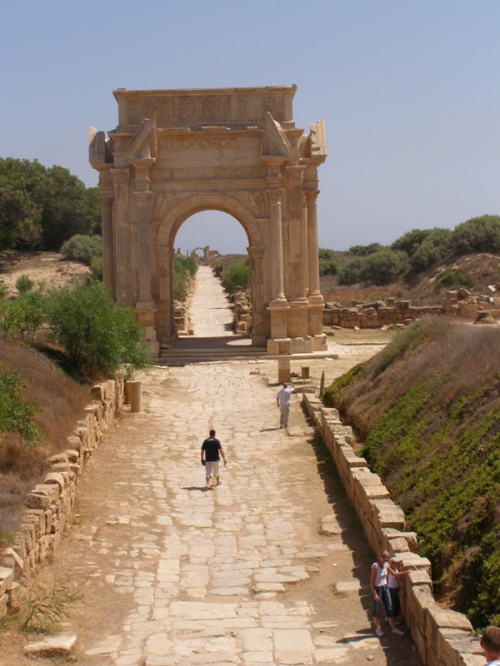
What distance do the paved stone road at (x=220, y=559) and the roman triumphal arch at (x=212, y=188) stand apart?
981 cm

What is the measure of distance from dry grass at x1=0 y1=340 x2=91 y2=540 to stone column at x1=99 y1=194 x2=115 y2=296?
1151 centimetres

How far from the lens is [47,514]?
26.8ft

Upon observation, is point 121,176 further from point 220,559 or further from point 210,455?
point 220,559

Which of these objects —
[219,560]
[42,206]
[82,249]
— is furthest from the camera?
[42,206]

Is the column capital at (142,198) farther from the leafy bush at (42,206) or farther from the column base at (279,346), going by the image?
the leafy bush at (42,206)

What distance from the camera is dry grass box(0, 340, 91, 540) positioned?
8109 mm

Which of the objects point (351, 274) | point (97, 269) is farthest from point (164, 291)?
point (351, 274)

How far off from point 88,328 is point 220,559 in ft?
24.7

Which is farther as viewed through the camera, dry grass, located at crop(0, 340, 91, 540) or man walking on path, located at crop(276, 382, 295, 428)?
man walking on path, located at crop(276, 382, 295, 428)

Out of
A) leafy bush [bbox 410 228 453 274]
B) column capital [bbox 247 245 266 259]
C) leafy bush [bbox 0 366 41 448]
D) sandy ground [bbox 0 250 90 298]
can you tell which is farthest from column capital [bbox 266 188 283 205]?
leafy bush [bbox 410 228 453 274]

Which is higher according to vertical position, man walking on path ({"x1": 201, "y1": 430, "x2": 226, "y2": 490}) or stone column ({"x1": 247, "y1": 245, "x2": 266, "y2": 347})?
stone column ({"x1": 247, "y1": 245, "x2": 266, "y2": 347})

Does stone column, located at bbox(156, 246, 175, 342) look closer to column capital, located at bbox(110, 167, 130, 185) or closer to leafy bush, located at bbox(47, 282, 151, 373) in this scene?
column capital, located at bbox(110, 167, 130, 185)

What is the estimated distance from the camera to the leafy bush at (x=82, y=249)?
167 feet

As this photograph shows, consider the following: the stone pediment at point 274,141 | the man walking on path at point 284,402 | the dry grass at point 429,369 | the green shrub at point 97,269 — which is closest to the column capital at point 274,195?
the stone pediment at point 274,141
